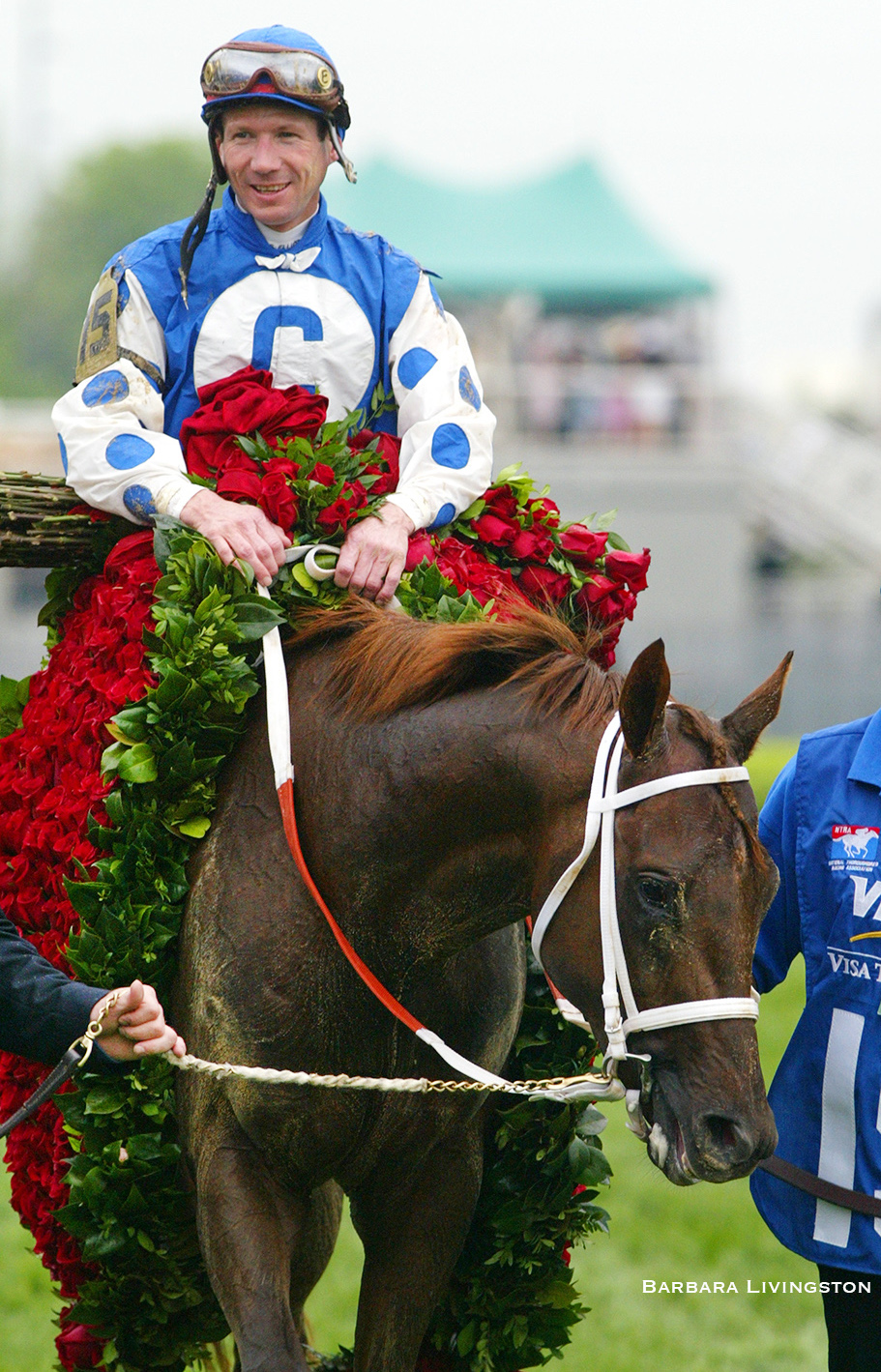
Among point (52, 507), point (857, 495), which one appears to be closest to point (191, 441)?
point (52, 507)

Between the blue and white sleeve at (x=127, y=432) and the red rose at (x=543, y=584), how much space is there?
30.6 inches

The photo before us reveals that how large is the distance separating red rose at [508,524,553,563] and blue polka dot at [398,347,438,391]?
17.1 inches

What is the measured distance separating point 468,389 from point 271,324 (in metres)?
0.49

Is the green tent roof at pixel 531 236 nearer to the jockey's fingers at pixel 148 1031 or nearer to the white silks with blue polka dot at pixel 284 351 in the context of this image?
the white silks with blue polka dot at pixel 284 351

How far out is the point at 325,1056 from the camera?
10.6ft

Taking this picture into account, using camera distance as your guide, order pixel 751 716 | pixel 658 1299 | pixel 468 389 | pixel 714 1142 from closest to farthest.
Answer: pixel 714 1142 → pixel 751 716 → pixel 468 389 → pixel 658 1299

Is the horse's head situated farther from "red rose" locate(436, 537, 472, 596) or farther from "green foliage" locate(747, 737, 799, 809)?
"green foliage" locate(747, 737, 799, 809)

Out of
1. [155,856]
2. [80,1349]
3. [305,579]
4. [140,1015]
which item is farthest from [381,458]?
[80,1349]

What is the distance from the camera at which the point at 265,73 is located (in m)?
3.68

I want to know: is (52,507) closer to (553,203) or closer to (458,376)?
(458,376)

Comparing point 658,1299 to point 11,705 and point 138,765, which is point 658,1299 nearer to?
point 11,705

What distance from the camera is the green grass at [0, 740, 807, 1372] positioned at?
16.0 ft

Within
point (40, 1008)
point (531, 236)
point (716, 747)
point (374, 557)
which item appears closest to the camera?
point (716, 747)

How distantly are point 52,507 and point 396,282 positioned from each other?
969 millimetres
